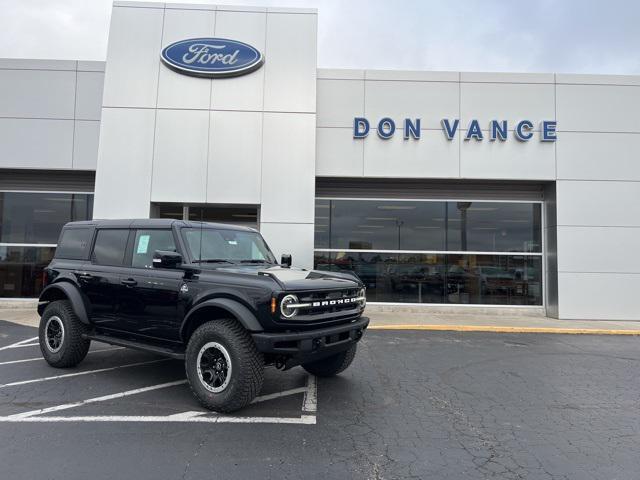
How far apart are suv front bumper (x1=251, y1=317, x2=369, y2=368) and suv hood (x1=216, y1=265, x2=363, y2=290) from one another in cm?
48

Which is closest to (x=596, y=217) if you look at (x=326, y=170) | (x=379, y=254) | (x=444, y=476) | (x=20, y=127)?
(x=379, y=254)

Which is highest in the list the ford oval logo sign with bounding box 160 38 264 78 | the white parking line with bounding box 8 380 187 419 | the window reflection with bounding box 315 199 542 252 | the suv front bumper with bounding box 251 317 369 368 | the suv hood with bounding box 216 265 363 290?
the ford oval logo sign with bounding box 160 38 264 78

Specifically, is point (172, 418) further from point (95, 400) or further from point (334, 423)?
point (334, 423)

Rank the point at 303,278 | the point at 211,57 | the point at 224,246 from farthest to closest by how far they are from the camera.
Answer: the point at 211,57 → the point at 224,246 → the point at 303,278

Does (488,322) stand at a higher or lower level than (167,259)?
lower

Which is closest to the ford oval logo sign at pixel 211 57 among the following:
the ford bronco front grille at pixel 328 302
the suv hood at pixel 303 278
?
the suv hood at pixel 303 278

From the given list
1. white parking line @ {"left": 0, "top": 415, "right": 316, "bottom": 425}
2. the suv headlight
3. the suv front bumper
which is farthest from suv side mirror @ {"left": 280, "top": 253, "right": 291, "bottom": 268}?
white parking line @ {"left": 0, "top": 415, "right": 316, "bottom": 425}

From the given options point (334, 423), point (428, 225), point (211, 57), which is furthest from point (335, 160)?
point (334, 423)

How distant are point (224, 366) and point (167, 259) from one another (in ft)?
4.43

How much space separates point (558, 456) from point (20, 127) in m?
15.2

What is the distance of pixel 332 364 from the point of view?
19.1 feet

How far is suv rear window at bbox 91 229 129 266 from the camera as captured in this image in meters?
5.79

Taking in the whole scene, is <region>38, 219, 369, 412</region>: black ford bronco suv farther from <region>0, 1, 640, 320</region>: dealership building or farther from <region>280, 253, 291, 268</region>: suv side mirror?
Result: <region>0, 1, 640, 320</region>: dealership building

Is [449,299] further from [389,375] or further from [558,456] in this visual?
[558,456]
